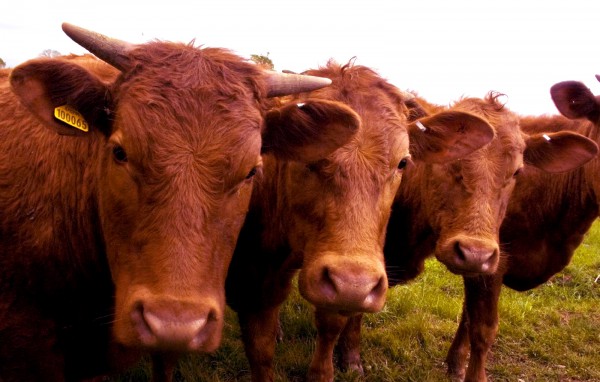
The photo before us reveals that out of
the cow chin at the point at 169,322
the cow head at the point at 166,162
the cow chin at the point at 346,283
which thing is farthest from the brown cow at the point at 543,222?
the cow chin at the point at 169,322

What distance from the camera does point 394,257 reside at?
4816 millimetres

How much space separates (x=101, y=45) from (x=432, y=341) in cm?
455

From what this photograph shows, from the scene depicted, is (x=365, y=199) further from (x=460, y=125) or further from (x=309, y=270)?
(x=460, y=125)

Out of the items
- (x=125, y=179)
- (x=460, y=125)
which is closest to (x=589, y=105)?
(x=460, y=125)

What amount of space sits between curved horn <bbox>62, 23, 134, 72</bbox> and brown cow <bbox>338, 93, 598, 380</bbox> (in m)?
2.57

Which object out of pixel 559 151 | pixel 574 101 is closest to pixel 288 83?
pixel 559 151

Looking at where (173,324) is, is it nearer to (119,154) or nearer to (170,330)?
(170,330)

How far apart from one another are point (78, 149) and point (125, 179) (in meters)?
0.77

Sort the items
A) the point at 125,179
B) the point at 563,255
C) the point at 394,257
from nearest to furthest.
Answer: the point at 125,179
the point at 394,257
the point at 563,255

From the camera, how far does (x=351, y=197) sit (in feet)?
9.23

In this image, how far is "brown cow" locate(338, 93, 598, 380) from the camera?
3793 mm

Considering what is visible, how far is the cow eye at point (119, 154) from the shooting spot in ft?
7.38

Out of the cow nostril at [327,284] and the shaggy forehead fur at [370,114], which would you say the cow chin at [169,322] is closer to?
the cow nostril at [327,284]

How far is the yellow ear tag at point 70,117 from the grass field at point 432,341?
2.59m
